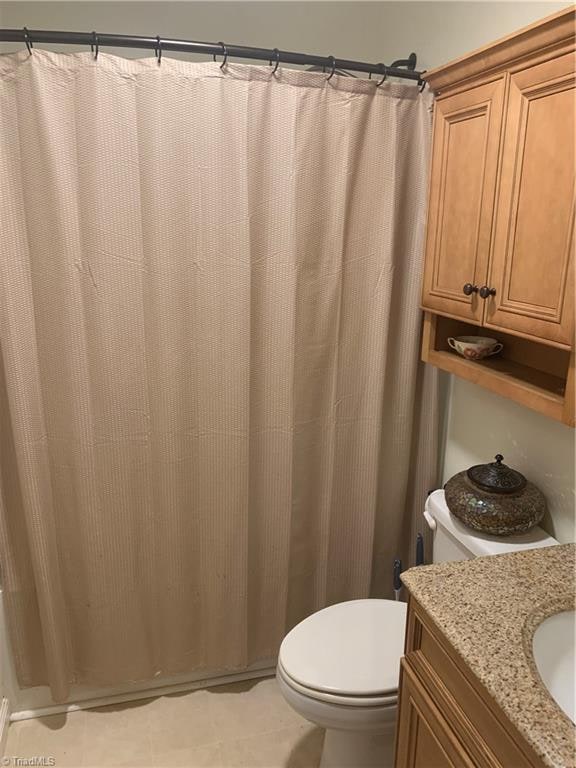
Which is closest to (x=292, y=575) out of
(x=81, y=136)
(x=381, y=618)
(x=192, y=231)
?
(x=381, y=618)

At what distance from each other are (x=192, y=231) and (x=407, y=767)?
1407mm

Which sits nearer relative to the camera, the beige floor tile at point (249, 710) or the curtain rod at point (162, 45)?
the curtain rod at point (162, 45)

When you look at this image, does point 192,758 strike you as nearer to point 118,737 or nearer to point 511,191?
point 118,737

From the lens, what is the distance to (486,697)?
96 centimetres

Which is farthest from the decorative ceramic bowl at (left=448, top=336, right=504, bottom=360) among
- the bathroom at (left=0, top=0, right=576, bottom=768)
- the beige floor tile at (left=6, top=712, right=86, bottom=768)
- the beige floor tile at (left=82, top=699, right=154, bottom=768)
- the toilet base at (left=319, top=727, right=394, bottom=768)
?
the beige floor tile at (left=6, top=712, right=86, bottom=768)

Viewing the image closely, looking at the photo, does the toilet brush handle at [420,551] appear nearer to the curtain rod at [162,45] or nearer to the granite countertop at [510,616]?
the granite countertop at [510,616]

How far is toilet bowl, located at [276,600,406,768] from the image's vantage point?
57.3 inches

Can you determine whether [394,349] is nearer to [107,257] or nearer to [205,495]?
[205,495]

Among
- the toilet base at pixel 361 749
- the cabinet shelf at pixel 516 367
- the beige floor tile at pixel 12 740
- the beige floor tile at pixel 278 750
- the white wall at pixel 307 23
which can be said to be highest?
the white wall at pixel 307 23

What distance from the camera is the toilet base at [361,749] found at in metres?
1.58

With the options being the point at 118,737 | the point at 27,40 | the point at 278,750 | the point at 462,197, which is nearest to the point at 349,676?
the point at 278,750

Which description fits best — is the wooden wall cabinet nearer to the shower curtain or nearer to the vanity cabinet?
the shower curtain

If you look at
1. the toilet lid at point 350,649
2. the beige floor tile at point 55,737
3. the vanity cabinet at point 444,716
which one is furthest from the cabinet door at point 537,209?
the beige floor tile at point 55,737

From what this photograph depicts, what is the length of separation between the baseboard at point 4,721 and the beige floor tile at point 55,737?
1.5 inches
